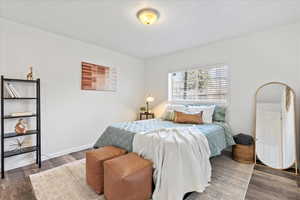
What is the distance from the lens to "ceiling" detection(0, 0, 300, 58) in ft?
6.29

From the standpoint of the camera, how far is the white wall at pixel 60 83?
2.38 meters

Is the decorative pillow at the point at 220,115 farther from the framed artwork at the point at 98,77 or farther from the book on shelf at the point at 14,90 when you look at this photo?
the book on shelf at the point at 14,90

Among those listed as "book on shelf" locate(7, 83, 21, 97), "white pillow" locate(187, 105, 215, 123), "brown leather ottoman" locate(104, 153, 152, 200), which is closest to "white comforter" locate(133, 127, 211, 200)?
"brown leather ottoman" locate(104, 153, 152, 200)

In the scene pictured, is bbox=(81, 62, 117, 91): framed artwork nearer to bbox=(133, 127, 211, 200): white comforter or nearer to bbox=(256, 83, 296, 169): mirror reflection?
bbox=(133, 127, 211, 200): white comforter

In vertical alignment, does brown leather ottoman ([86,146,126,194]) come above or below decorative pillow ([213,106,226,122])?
below

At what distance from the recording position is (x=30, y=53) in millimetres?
2531

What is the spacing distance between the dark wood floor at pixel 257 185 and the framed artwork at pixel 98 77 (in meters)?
1.78

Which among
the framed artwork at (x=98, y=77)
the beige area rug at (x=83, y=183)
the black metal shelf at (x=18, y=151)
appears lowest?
the beige area rug at (x=83, y=183)

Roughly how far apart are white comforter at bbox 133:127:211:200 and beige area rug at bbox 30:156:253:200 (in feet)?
0.65

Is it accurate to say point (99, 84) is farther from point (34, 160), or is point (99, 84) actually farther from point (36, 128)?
point (34, 160)

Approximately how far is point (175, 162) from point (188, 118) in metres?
1.47

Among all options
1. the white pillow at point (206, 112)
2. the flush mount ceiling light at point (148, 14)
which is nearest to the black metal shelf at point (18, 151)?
the flush mount ceiling light at point (148, 14)

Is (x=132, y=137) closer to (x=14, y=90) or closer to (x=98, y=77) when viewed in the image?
(x=14, y=90)

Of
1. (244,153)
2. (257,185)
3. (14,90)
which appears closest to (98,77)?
(14,90)
